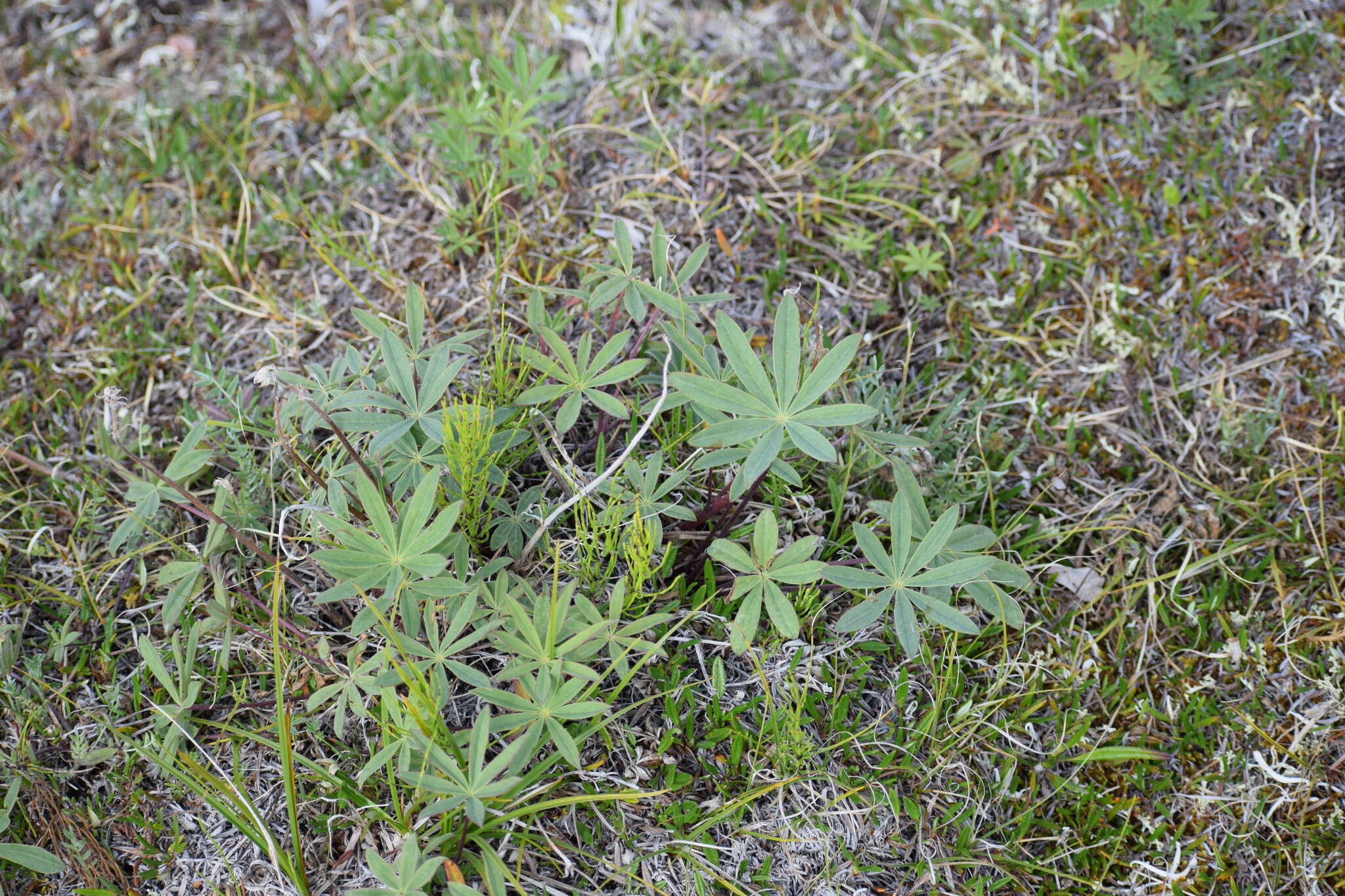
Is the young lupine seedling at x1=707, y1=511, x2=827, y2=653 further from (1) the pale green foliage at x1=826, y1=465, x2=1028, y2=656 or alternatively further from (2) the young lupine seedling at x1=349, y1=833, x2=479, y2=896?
(2) the young lupine seedling at x1=349, y1=833, x2=479, y2=896

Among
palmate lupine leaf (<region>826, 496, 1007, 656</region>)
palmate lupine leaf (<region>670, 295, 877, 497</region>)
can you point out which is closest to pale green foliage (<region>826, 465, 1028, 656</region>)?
palmate lupine leaf (<region>826, 496, 1007, 656</region>)

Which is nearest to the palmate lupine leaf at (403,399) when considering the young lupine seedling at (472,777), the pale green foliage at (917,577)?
the young lupine seedling at (472,777)

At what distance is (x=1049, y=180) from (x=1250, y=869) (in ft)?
6.29

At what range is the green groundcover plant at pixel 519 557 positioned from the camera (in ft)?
5.70

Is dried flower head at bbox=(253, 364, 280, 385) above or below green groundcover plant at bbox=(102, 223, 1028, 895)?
above

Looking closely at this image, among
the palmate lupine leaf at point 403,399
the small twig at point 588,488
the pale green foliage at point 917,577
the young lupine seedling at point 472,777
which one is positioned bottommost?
the pale green foliage at point 917,577

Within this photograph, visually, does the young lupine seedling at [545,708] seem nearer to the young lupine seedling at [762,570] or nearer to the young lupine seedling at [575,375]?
the young lupine seedling at [762,570]

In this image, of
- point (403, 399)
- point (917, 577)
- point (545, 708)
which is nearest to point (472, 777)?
point (545, 708)

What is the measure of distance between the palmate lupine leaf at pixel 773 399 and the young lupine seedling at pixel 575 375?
0.20 meters

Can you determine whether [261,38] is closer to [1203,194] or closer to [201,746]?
[201,746]

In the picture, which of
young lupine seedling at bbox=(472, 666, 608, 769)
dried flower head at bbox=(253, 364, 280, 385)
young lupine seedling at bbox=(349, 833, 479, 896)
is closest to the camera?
young lupine seedling at bbox=(349, 833, 479, 896)

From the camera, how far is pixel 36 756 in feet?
6.52

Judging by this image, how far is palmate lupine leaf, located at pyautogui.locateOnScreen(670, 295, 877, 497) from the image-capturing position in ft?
5.84

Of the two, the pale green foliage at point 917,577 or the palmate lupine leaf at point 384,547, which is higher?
the palmate lupine leaf at point 384,547
